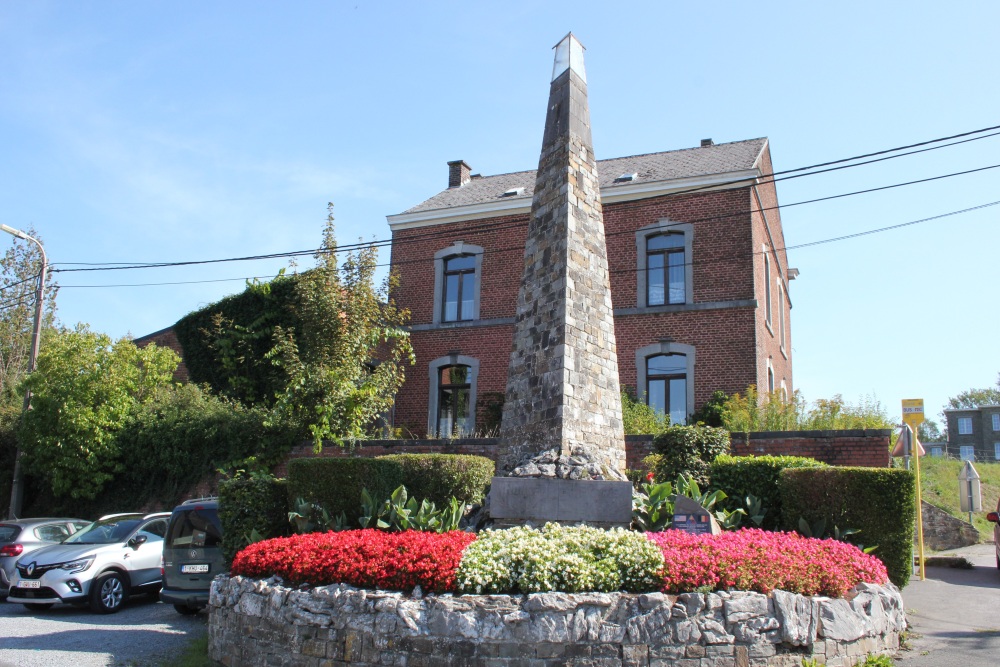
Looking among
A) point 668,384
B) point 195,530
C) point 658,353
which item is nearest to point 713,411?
point 668,384

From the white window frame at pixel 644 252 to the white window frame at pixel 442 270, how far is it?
4.69 meters

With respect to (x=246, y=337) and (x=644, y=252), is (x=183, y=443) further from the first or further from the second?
(x=644, y=252)

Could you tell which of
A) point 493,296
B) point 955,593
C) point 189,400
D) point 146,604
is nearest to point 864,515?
point 955,593

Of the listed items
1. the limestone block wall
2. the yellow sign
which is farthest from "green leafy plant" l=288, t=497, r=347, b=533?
the limestone block wall

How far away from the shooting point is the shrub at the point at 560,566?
276 inches

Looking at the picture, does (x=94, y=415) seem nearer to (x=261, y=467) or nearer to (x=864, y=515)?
(x=261, y=467)

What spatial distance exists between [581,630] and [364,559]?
7.49ft

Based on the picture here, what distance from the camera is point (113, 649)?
9.18 m

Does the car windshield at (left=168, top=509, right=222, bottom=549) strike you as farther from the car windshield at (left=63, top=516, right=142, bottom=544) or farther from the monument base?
the monument base

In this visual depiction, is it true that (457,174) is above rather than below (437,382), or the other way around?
above

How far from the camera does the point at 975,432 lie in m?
67.2

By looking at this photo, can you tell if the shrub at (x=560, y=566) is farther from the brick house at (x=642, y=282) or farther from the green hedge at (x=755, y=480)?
the brick house at (x=642, y=282)

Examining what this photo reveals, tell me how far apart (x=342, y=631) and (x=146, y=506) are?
548 inches

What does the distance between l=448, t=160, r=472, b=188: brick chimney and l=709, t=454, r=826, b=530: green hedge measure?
18161 millimetres
